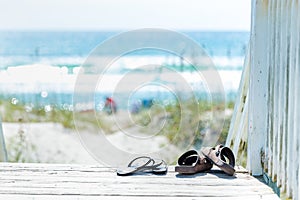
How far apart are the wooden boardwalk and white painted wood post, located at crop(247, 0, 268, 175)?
127 millimetres

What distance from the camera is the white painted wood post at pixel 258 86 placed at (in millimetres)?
2229

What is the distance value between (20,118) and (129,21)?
13973mm

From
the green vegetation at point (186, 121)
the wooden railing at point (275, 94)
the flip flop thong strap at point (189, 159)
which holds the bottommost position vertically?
the green vegetation at point (186, 121)

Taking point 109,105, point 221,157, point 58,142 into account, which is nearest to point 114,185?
point 221,157

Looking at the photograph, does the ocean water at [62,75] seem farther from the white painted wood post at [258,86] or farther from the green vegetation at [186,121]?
the white painted wood post at [258,86]

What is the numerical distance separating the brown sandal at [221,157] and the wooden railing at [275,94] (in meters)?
0.10

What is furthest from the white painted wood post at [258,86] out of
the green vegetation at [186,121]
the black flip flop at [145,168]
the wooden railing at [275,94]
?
the green vegetation at [186,121]

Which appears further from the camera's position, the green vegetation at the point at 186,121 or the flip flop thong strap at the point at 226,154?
the green vegetation at the point at 186,121

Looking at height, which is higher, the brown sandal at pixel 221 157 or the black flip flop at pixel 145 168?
the brown sandal at pixel 221 157

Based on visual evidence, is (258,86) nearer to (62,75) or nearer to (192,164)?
(192,164)

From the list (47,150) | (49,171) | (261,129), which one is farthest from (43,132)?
(261,129)

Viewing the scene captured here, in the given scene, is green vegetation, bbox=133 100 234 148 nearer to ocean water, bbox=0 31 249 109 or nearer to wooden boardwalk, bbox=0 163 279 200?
ocean water, bbox=0 31 249 109

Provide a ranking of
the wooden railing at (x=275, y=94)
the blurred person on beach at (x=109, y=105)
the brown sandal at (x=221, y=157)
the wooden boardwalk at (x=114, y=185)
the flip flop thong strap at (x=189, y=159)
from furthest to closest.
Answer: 1. the blurred person on beach at (x=109, y=105)
2. the flip flop thong strap at (x=189, y=159)
3. the brown sandal at (x=221, y=157)
4. the wooden boardwalk at (x=114, y=185)
5. the wooden railing at (x=275, y=94)

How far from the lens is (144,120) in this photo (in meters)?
4.78
